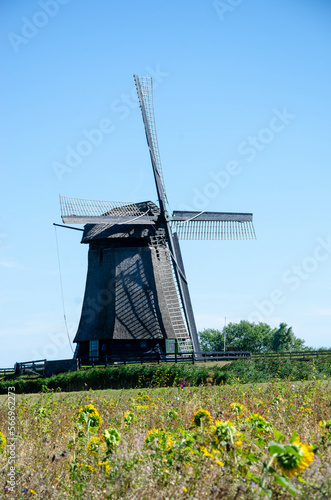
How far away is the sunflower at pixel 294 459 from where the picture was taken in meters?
3.28

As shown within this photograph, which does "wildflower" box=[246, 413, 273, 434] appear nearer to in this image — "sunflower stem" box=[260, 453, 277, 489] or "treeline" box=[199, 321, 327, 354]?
"sunflower stem" box=[260, 453, 277, 489]

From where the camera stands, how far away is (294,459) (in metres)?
3.30

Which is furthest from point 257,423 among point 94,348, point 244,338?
point 244,338

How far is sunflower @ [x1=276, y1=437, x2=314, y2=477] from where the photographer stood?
3.28 meters

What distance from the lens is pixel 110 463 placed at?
4.56 m

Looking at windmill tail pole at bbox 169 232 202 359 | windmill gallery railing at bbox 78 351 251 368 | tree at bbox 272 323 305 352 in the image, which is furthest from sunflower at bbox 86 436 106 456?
tree at bbox 272 323 305 352

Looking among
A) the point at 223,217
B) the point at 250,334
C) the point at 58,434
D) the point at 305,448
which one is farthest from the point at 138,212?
the point at 250,334

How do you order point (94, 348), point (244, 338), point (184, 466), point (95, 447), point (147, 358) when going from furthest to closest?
point (244, 338) < point (94, 348) < point (147, 358) < point (95, 447) < point (184, 466)

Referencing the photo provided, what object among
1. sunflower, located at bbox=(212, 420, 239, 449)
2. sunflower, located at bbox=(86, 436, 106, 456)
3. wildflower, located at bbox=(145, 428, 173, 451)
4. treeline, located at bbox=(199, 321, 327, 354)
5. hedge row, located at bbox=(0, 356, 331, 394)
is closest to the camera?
sunflower, located at bbox=(212, 420, 239, 449)

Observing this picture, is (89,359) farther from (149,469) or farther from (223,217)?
(149,469)

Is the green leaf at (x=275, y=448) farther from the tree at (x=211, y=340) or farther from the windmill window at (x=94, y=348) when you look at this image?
the tree at (x=211, y=340)

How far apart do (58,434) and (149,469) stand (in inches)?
135

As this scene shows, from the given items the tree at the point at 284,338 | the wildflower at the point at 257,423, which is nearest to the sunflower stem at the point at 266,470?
the wildflower at the point at 257,423

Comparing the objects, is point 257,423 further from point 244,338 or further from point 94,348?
point 244,338
